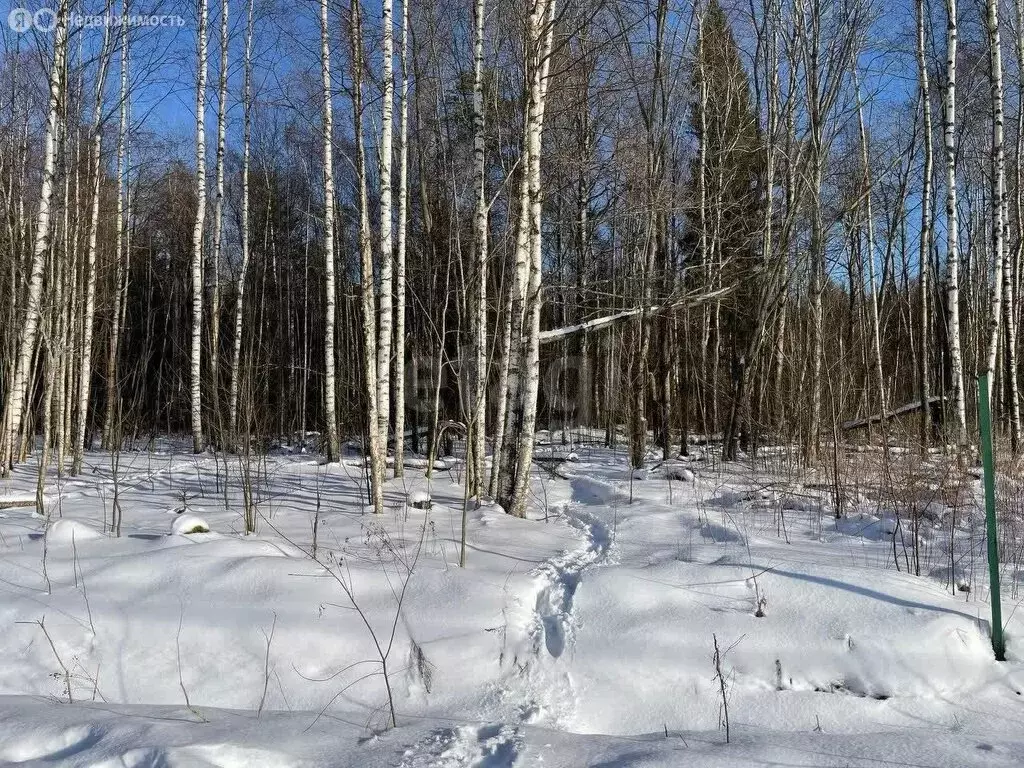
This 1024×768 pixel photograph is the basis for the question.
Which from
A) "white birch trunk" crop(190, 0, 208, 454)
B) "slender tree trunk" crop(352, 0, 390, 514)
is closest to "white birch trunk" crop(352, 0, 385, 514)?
"slender tree trunk" crop(352, 0, 390, 514)

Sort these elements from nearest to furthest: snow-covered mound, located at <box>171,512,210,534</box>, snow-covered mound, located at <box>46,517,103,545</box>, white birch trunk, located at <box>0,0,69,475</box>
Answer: snow-covered mound, located at <box>46,517,103,545</box>, snow-covered mound, located at <box>171,512,210,534</box>, white birch trunk, located at <box>0,0,69,475</box>

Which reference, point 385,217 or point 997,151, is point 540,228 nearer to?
point 385,217

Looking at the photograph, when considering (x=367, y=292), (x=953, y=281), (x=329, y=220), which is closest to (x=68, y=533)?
(x=367, y=292)

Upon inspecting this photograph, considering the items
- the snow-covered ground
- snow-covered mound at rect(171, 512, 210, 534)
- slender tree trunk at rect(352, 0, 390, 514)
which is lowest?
the snow-covered ground

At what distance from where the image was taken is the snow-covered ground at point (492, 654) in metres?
2.44

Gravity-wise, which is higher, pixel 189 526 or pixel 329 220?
pixel 329 220

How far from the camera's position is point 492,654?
3.26 m

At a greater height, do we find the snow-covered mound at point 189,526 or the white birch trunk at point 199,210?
the white birch trunk at point 199,210

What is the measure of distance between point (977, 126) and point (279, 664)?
17.7 meters

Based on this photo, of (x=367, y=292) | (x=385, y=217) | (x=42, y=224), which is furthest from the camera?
(x=42, y=224)

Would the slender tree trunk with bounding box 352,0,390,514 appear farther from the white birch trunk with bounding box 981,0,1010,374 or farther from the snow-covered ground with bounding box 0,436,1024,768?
the white birch trunk with bounding box 981,0,1010,374

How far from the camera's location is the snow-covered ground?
2439mm

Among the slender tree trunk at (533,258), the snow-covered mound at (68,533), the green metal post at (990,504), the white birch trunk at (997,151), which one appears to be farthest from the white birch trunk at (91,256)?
the white birch trunk at (997,151)

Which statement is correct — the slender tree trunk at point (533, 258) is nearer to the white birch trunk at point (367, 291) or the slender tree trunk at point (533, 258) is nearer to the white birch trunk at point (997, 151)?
the white birch trunk at point (367, 291)
